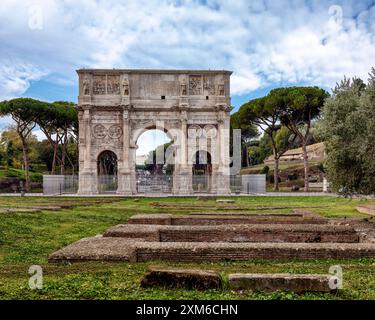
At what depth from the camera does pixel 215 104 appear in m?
33.0

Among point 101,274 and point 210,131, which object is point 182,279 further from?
point 210,131

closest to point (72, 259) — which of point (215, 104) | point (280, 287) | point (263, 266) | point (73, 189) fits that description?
point (263, 266)

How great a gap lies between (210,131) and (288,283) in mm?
28892

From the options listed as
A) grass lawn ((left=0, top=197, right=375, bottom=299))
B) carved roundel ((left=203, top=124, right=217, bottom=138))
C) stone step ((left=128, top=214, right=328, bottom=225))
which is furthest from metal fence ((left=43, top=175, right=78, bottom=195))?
grass lawn ((left=0, top=197, right=375, bottom=299))

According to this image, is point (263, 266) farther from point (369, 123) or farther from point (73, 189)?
point (73, 189)

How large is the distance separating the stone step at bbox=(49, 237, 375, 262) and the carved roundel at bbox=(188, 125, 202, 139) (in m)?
26.0

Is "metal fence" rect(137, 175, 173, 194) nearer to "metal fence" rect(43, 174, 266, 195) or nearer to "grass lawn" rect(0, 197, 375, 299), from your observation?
"metal fence" rect(43, 174, 266, 195)

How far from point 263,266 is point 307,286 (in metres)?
1.94

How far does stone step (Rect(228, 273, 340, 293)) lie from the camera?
4.77 metres

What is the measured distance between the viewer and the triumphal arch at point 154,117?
32656 mm

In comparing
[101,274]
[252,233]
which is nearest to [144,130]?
[252,233]

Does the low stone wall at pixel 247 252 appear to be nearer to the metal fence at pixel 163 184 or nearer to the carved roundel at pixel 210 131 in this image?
the carved roundel at pixel 210 131

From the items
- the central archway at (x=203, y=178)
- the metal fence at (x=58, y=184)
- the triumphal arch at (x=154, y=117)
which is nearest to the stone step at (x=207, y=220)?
the triumphal arch at (x=154, y=117)

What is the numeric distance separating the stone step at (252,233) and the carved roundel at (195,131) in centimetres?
2364
